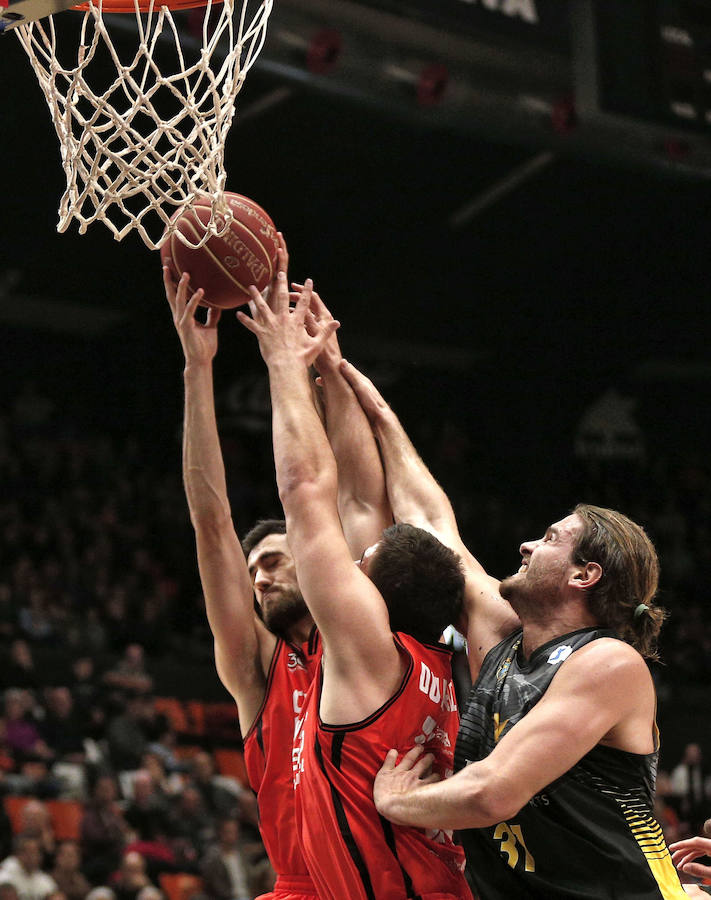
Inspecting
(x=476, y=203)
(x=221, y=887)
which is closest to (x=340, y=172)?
(x=476, y=203)

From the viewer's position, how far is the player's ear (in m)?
2.83

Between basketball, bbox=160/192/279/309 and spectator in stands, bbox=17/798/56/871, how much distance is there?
528 centimetres

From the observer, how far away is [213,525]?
3.31m

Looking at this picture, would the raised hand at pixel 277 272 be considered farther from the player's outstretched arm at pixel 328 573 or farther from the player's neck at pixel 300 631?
the player's neck at pixel 300 631

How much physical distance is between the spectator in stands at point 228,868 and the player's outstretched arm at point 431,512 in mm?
5324

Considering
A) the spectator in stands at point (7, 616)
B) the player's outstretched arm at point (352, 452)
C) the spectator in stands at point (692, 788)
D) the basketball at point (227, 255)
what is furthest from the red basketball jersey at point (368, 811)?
the spectator in stands at point (692, 788)

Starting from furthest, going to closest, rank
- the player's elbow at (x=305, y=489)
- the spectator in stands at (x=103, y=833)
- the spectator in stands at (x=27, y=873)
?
the spectator in stands at (x=103, y=833)
the spectator in stands at (x=27, y=873)
the player's elbow at (x=305, y=489)

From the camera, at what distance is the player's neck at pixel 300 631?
3.51 metres

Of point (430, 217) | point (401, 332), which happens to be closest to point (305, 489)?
A: point (430, 217)

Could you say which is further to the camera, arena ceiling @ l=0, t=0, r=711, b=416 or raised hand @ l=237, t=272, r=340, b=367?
arena ceiling @ l=0, t=0, r=711, b=416

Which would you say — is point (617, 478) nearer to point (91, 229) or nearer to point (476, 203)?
point (476, 203)

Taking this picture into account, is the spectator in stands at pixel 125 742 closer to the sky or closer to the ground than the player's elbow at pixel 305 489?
closer to the ground

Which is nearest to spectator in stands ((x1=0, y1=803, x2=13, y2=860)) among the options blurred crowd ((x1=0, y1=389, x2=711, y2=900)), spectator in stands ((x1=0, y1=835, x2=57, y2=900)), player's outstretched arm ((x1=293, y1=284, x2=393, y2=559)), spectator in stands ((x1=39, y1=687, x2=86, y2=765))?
blurred crowd ((x1=0, y1=389, x2=711, y2=900))

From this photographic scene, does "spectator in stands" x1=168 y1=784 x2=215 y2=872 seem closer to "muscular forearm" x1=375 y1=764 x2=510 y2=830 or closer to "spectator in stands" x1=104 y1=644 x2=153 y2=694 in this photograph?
"spectator in stands" x1=104 y1=644 x2=153 y2=694
